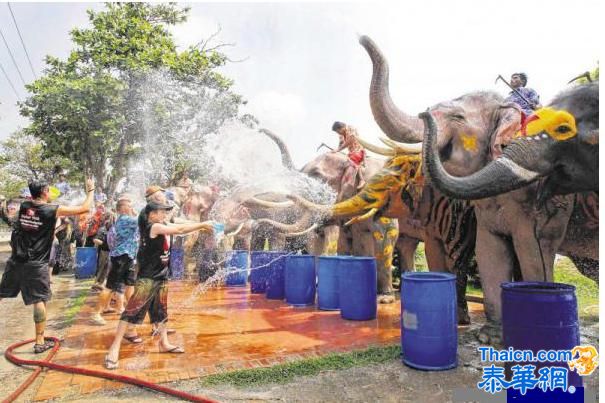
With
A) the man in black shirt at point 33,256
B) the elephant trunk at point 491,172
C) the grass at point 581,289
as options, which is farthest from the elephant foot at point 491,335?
the man in black shirt at point 33,256

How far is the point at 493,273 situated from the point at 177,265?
8.17 metres

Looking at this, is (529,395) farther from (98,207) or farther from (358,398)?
(98,207)

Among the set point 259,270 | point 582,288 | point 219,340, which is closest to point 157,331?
point 219,340

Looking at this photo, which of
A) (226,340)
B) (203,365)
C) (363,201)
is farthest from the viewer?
(363,201)

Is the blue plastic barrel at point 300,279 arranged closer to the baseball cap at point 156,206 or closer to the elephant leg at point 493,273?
the elephant leg at point 493,273

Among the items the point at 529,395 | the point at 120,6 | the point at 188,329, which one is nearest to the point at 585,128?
the point at 529,395

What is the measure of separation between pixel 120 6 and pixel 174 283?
45.8 ft

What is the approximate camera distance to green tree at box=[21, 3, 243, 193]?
16125 mm

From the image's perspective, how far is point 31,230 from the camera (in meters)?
4.91

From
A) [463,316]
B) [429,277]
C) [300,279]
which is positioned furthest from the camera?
[300,279]

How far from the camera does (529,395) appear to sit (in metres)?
3.11

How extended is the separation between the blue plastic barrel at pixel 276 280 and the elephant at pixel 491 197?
3712 mm

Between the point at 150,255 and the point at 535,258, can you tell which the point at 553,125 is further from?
the point at 150,255

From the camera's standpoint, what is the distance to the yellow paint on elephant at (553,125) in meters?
3.55
